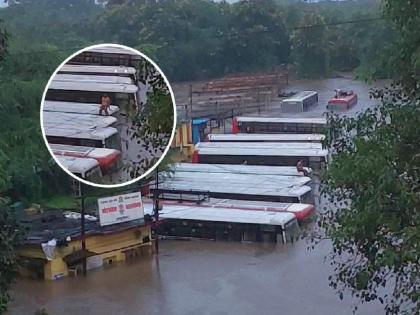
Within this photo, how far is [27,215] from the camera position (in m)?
5.22

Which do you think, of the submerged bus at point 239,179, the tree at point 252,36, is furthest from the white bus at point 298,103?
the submerged bus at point 239,179

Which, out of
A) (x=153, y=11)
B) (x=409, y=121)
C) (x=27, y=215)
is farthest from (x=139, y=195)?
(x=153, y=11)

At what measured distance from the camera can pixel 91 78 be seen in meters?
1.29

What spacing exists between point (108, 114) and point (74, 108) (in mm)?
53

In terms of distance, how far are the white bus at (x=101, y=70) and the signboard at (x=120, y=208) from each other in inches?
140

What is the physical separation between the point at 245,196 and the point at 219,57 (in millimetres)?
7663

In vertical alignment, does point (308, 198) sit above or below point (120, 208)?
below

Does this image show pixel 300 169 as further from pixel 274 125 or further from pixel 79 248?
pixel 79 248

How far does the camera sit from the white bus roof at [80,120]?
1.25 m

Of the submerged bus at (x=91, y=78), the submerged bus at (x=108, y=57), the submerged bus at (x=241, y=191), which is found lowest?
the submerged bus at (x=241, y=191)

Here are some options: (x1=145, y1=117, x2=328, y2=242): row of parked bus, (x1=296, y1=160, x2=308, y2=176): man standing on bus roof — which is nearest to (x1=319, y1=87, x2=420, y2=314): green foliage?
(x1=145, y1=117, x2=328, y2=242): row of parked bus

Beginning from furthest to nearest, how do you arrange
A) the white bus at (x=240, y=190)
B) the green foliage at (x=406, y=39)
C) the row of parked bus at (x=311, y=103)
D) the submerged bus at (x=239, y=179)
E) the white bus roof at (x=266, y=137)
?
the row of parked bus at (x=311, y=103) → the white bus roof at (x=266, y=137) → the submerged bus at (x=239, y=179) → the white bus at (x=240, y=190) → the green foliage at (x=406, y=39)

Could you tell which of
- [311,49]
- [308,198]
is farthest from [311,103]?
[308,198]

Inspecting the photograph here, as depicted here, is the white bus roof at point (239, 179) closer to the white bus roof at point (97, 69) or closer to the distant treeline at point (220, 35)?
the white bus roof at point (97, 69)
